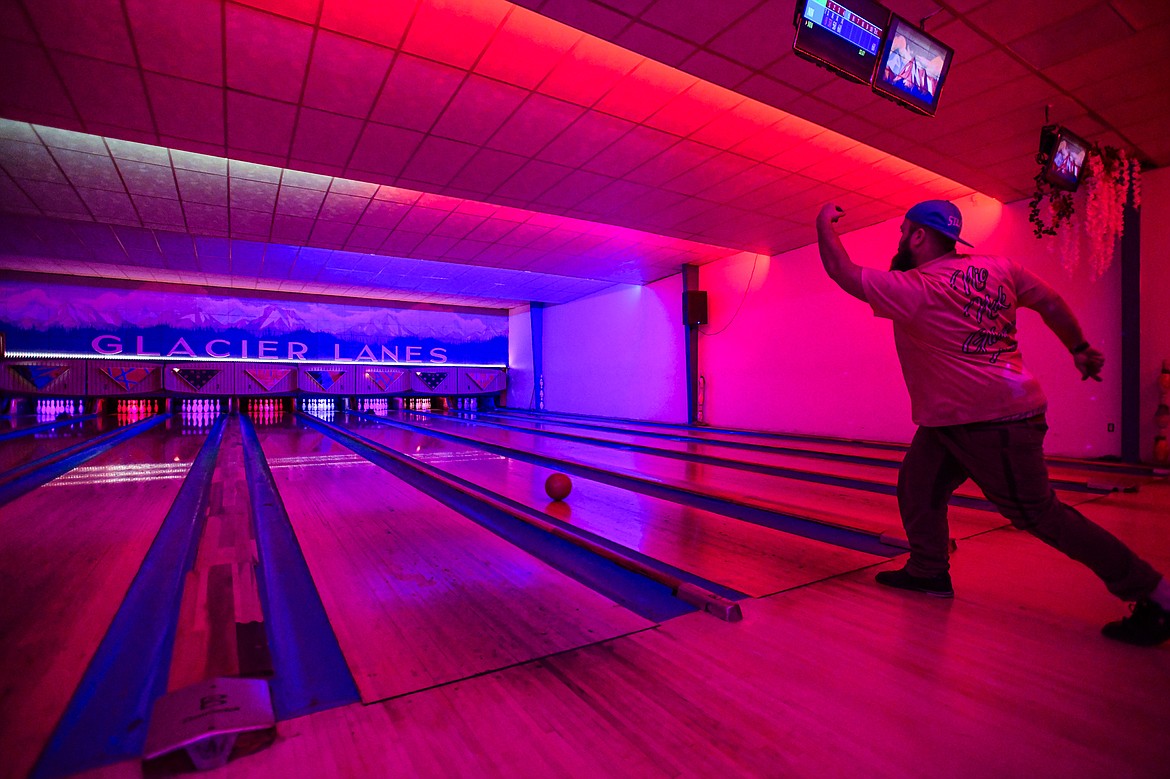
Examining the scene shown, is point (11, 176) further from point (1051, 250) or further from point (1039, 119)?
point (1051, 250)

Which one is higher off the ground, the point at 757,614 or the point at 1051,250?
the point at 1051,250

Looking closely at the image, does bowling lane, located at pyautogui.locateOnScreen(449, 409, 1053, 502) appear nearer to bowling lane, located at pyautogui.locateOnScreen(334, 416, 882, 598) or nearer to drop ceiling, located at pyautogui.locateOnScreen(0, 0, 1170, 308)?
bowling lane, located at pyautogui.locateOnScreen(334, 416, 882, 598)

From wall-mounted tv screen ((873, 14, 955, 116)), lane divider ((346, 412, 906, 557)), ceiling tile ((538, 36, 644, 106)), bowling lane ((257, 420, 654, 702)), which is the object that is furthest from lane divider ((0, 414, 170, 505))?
wall-mounted tv screen ((873, 14, 955, 116))

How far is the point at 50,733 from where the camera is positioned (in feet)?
3.46

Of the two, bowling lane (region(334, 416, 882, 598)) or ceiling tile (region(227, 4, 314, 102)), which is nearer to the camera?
bowling lane (region(334, 416, 882, 598))

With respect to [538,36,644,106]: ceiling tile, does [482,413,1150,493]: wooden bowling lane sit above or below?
below

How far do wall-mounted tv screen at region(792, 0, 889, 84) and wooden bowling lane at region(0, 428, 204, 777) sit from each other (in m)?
3.17

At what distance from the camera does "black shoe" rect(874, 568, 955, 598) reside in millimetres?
1741

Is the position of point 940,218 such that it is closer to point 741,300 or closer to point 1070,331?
point 1070,331

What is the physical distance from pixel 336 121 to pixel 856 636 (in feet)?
13.8

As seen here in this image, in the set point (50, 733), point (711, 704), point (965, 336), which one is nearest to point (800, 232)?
point (965, 336)

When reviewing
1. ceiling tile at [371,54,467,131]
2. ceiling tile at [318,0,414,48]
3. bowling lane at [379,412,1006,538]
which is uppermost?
ceiling tile at [318,0,414,48]

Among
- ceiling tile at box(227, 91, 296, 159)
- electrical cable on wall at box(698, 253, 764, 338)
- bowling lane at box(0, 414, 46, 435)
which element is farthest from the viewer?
electrical cable on wall at box(698, 253, 764, 338)

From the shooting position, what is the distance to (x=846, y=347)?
21.1 feet
